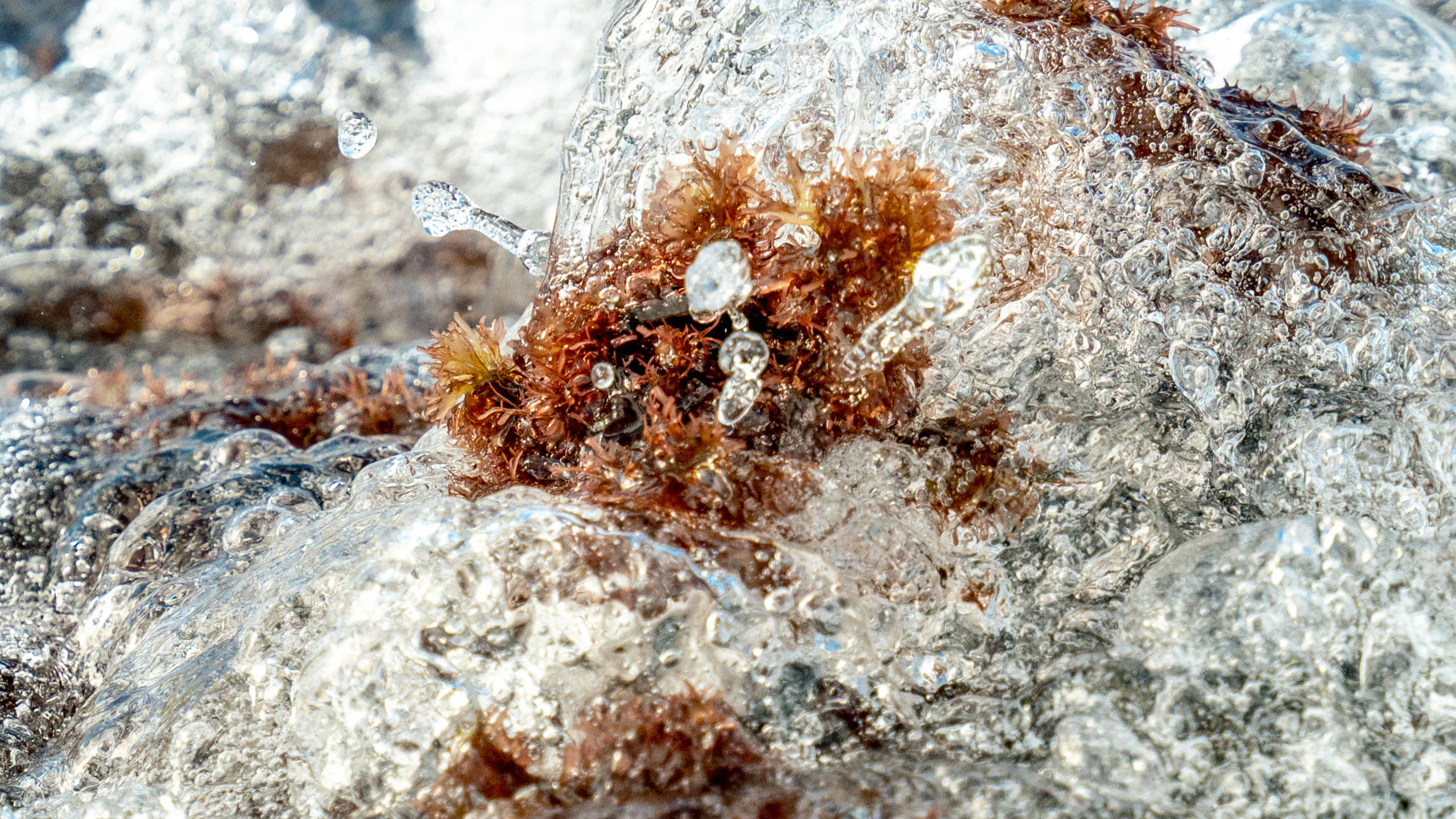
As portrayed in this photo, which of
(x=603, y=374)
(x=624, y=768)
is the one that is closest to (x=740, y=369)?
(x=603, y=374)

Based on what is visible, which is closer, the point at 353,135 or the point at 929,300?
the point at 929,300

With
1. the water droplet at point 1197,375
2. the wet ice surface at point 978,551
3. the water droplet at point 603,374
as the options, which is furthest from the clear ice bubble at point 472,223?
the water droplet at point 1197,375

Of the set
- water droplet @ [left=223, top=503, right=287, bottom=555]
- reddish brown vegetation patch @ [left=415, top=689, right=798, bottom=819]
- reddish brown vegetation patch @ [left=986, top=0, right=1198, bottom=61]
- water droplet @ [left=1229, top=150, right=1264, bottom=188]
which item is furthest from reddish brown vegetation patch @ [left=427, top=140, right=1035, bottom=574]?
water droplet @ [left=223, top=503, right=287, bottom=555]

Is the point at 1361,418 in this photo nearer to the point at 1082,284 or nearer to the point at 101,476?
the point at 1082,284

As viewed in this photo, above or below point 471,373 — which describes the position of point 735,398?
below

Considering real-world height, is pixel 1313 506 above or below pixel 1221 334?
below

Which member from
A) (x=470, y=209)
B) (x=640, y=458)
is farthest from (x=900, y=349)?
(x=470, y=209)

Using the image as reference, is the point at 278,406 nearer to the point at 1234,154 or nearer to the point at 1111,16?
the point at 1111,16
